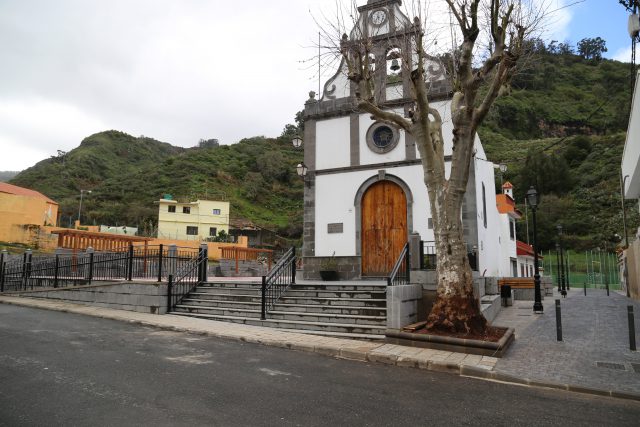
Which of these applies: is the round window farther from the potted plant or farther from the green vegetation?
the green vegetation

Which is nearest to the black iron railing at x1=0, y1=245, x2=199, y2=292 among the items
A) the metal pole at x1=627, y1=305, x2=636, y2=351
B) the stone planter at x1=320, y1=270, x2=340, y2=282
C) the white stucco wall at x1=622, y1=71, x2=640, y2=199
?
the stone planter at x1=320, y1=270, x2=340, y2=282

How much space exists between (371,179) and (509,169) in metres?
54.7

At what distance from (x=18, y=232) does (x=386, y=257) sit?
30.5 meters

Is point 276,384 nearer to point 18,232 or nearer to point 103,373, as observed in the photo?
point 103,373

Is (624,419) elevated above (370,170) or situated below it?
below

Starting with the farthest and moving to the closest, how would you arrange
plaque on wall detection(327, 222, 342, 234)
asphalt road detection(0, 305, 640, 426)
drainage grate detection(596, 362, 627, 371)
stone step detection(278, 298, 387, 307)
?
plaque on wall detection(327, 222, 342, 234), stone step detection(278, 298, 387, 307), drainage grate detection(596, 362, 627, 371), asphalt road detection(0, 305, 640, 426)

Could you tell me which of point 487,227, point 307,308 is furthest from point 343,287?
point 487,227

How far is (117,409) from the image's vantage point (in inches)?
171

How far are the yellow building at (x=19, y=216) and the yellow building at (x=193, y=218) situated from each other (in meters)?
15.9

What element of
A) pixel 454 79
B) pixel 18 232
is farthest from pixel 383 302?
pixel 18 232

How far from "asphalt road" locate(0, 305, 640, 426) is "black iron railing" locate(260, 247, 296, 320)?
2.86m

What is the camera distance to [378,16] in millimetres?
15602

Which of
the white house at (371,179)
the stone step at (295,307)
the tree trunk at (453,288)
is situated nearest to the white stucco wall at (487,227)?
the white house at (371,179)

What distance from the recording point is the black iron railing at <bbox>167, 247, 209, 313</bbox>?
1209 centimetres
